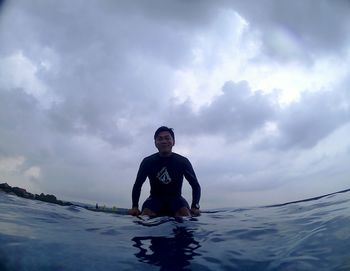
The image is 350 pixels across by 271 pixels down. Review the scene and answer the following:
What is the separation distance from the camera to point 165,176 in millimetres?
7098

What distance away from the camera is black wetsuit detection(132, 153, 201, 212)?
7.08 meters

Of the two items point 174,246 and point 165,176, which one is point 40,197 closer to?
point 165,176

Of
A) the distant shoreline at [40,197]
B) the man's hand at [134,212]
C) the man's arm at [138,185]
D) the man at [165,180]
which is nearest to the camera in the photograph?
the man's hand at [134,212]

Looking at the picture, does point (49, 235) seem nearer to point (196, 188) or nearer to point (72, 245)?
point (72, 245)

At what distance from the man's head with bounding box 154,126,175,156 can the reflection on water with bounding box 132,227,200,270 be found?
8.89 feet

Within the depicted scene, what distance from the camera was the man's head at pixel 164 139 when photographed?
275 inches

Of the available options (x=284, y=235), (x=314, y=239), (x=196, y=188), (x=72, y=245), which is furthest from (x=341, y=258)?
(x=196, y=188)

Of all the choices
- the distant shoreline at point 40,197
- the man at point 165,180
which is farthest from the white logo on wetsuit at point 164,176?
the distant shoreline at point 40,197

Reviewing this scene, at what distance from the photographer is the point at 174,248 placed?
3803 millimetres

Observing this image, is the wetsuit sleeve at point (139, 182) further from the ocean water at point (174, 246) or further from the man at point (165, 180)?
the ocean water at point (174, 246)

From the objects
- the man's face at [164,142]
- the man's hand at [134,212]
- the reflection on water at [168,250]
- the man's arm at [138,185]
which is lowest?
the reflection on water at [168,250]

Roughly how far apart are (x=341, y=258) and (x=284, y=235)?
1.29 meters

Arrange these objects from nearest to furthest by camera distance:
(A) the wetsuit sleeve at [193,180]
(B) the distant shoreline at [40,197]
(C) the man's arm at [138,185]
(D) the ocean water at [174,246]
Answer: (D) the ocean water at [174,246]
(C) the man's arm at [138,185]
(A) the wetsuit sleeve at [193,180]
(B) the distant shoreline at [40,197]

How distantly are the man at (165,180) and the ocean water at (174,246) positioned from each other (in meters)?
1.47
